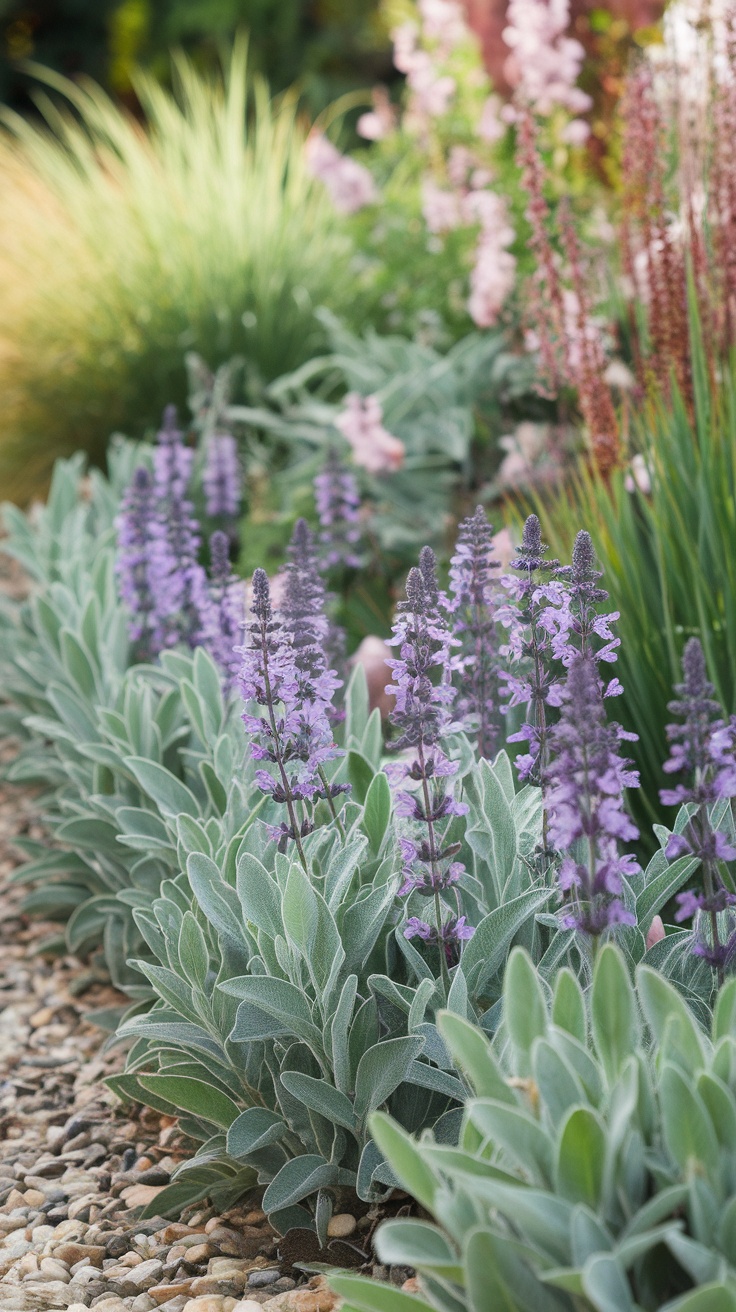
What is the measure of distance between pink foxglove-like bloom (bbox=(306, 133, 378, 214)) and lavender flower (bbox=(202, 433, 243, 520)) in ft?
6.34

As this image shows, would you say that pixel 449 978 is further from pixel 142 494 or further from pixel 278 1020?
pixel 142 494

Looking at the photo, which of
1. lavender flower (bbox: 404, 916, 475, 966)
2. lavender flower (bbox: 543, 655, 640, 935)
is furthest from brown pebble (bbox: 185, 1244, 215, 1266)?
lavender flower (bbox: 543, 655, 640, 935)

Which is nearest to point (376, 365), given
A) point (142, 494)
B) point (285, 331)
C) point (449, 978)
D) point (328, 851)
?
point (285, 331)

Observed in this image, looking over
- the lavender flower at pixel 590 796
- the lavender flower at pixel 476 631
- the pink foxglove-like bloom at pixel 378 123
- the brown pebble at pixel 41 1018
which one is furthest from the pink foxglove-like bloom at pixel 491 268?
the lavender flower at pixel 590 796

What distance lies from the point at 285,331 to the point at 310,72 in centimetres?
702

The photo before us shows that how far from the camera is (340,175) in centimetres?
493

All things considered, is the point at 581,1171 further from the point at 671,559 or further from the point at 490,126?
the point at 490,126

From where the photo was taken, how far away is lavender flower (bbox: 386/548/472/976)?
5.03 ft

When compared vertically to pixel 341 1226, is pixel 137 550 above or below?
above

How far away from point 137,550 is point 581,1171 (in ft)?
6.38

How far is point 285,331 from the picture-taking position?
4.87m

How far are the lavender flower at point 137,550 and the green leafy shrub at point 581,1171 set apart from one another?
1.73 metres

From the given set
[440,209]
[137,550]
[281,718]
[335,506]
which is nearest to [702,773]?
[281,718]

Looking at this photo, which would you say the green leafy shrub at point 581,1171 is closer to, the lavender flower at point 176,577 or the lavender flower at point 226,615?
the lavender flower at point 226,615
